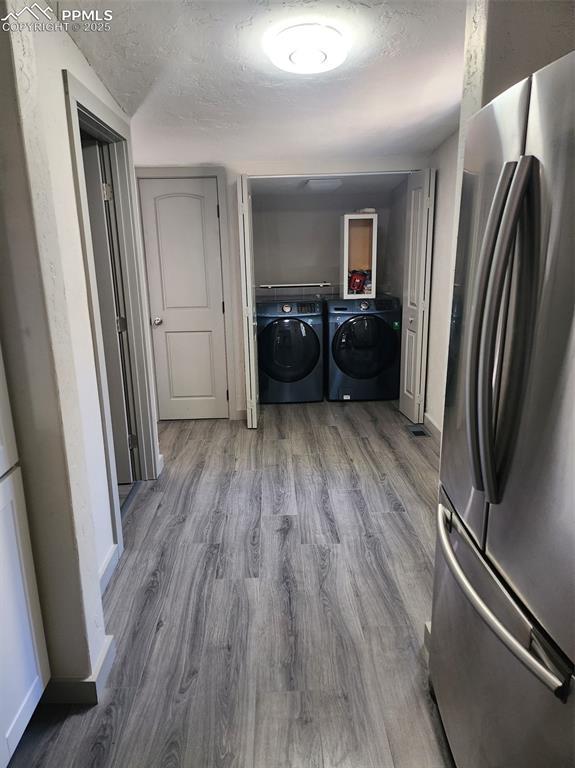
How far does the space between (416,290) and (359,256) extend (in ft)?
3.43

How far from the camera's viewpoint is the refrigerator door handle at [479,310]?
2.92 ft

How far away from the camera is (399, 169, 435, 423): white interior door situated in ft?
11.8

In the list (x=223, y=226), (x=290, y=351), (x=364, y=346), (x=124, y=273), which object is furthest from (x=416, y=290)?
(x=124, y=273)

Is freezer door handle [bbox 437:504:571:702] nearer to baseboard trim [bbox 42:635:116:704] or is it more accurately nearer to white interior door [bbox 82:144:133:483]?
baseboard trim [bbox 42:635:116:704]

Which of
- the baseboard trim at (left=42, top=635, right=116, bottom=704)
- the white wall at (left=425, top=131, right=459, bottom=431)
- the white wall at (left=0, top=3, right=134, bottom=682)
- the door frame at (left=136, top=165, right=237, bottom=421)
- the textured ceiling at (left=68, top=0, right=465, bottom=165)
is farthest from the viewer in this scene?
the door frame at (left=136, top=165, right=237, bottom=421)

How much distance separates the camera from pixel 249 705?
1504 mm

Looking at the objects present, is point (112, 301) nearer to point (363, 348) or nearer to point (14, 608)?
point (14, 608)

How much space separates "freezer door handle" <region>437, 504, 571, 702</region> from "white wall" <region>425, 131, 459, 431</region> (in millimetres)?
2089

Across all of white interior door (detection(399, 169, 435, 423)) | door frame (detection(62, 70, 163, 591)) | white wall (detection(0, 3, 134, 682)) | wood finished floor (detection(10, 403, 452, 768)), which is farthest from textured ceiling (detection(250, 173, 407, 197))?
white wall (detection(0, 3, 134, 682))

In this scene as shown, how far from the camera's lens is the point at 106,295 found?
2.68 m

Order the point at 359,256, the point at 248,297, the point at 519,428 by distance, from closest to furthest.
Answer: the point at 519,428 → the point at 248,297 → the point at 359,256

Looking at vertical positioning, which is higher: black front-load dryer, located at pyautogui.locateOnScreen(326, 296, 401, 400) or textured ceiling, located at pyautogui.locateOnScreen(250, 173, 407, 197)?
textured ceiling, located at pyautogui.locateOnScreen(250, 173, 407, 197)

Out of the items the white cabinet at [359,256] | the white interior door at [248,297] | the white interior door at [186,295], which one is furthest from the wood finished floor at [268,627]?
the white cabinet at [359,256]

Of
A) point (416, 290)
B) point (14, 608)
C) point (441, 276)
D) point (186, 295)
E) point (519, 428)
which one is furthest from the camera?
point (186, 295)
